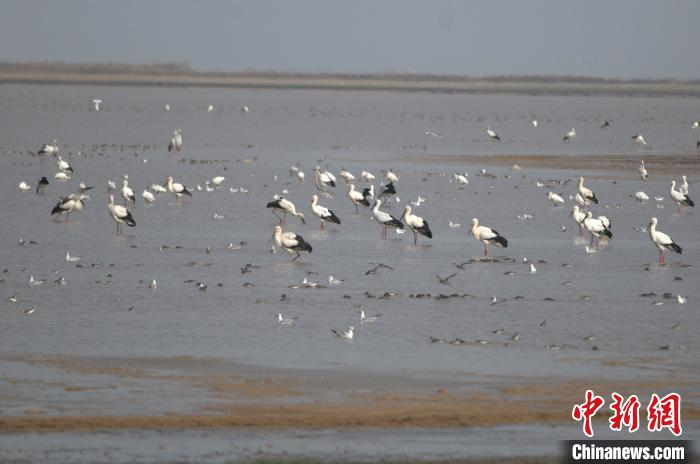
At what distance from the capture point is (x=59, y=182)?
31.3 metres

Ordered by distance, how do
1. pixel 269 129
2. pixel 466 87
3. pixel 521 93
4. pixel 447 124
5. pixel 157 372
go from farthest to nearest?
pixel 466 87
pixel 521 93
pixel 447 124
pixel 269 129
pixel 157 372

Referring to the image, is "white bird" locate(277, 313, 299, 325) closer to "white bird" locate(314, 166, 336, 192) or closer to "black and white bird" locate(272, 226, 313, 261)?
"black and white bird" locate(272, 226, 313, 261)

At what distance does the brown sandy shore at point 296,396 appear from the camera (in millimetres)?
10852

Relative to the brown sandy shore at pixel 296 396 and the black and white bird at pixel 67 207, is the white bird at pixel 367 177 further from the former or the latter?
the brown sandy shore at pixel 296 396

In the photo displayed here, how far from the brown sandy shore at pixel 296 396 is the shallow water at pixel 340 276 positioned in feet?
1.36

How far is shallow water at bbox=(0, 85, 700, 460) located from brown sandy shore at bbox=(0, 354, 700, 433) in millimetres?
414

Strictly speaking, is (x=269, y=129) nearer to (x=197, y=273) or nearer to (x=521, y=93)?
(x=197, y=273)

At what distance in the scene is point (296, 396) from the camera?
11820 millimetres

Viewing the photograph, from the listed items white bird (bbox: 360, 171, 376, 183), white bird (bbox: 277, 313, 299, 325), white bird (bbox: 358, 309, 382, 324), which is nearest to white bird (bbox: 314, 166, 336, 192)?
white bird (bbox: 360, 171, 376, 183)

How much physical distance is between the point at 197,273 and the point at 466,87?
401 feet

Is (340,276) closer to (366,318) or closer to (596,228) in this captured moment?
(366,318)

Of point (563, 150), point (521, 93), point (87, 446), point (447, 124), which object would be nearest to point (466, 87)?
point (521, 93)

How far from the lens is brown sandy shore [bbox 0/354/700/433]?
1085 centimetres

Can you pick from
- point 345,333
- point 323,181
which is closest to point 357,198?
point 323,181
